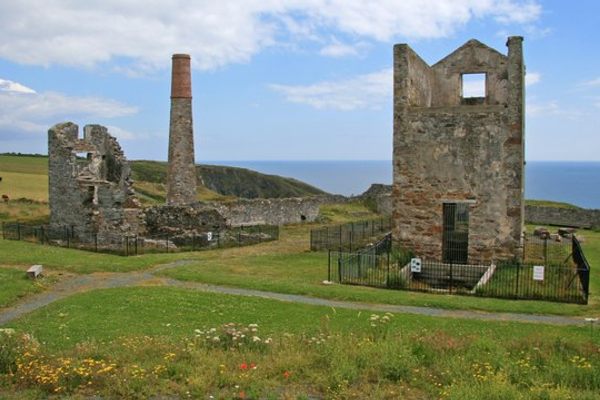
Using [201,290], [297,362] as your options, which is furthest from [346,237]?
[297,362]

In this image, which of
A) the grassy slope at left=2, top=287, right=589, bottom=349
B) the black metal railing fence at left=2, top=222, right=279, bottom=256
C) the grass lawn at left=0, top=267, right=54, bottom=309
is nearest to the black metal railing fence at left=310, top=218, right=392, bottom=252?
the black metal railing fence at left=2, top=222, right=279, bottom=256

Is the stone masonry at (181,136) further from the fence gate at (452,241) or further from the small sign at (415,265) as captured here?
the small sign at (415,265)

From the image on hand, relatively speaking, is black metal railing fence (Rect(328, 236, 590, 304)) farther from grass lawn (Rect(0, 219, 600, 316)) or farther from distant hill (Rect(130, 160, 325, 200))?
distant hill (Rect(130, 160, 325, 200))

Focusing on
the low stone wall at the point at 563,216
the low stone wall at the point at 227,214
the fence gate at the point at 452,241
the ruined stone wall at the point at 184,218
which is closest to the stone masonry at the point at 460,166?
the fence gate at the point at 452,241

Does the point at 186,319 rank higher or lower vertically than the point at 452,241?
lower

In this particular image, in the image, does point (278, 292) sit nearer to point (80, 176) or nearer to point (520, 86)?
point (520, 86)

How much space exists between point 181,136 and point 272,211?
973cm

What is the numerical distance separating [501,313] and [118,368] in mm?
10477

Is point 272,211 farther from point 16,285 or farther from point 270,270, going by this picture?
point 16,285

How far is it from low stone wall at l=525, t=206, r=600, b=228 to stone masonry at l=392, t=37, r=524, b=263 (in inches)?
846

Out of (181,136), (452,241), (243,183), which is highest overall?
(181,136)

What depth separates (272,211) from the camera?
45.1 m

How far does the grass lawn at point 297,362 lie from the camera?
351 inches

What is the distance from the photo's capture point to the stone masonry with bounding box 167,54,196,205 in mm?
38500
